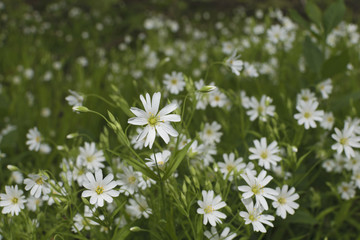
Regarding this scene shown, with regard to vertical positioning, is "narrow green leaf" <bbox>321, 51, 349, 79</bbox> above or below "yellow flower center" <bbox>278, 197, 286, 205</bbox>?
above

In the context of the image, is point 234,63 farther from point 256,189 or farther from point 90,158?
point 90,158

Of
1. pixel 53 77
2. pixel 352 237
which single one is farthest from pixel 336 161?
pixel 53 77

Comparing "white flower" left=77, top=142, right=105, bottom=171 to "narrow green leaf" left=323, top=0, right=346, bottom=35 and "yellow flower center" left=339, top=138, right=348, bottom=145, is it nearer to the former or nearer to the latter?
"yellow flower center" left=339, top=138, right=348, bottom=145

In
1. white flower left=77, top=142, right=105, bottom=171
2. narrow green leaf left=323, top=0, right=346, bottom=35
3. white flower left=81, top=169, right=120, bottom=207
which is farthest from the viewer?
narrow green leaf left=323, top=0, right=346, bottom=35

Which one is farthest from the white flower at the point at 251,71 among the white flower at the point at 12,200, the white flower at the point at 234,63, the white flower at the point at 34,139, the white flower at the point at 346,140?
the white flower at the point at 12,200

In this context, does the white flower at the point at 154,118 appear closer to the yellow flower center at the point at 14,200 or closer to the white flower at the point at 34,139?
the yellow flower center at the point at 14,200

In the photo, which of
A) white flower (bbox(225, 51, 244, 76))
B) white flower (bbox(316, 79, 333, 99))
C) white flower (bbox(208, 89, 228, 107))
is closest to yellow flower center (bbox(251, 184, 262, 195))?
white flower (bbox(225, 51, 244, 76))

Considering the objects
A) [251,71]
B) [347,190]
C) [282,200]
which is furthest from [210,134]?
[347,190]

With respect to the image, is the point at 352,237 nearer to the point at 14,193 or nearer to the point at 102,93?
the point at 14,193
